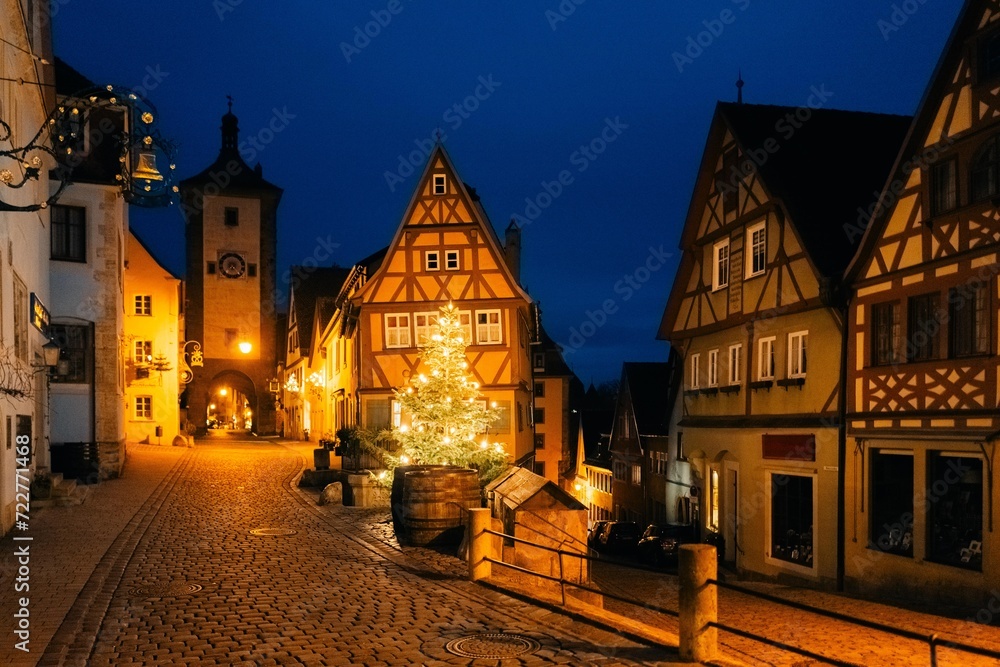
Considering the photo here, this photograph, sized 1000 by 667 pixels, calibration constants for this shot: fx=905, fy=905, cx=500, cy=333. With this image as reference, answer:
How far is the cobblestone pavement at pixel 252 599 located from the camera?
28.3ft

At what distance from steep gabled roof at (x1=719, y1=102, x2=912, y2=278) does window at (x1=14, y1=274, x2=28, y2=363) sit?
52.7 feet

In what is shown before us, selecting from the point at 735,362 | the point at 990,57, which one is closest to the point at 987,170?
the point at 990,57

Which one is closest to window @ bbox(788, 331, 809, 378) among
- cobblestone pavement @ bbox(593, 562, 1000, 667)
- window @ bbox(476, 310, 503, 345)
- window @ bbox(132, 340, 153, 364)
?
cobblestone pavement @ bbox(593, 562, 1000, 667)

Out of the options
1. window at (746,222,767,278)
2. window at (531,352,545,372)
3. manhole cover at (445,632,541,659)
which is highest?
window at (746,222,767,278)

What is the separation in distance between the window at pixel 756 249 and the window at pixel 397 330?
14.5m

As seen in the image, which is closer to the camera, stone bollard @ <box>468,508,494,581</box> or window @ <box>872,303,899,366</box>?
stone bollard @ <box>468,508,494,581</box>

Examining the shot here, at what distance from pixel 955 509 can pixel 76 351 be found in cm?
2413

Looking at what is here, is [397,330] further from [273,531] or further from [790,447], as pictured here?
[790,447]

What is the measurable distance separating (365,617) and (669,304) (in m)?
17.9

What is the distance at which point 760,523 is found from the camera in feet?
70.0

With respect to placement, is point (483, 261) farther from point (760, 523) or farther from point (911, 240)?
point (911, 240)

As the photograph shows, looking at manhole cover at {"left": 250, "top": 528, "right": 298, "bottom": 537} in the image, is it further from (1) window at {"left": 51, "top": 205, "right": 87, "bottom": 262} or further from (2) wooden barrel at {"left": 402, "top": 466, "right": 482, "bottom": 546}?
(1) window at {"left": 51, "top": 205, "right": 87, "bottom": 262}

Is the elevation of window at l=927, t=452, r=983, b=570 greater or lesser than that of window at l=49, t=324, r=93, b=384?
lesser

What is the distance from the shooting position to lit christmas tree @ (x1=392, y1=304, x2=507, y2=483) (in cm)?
1942
